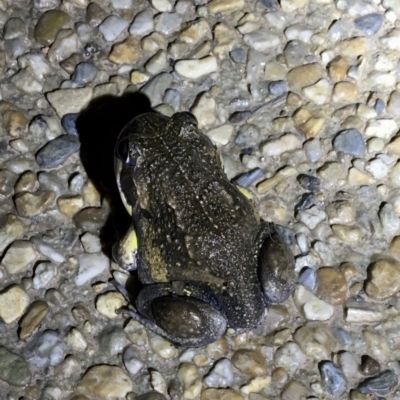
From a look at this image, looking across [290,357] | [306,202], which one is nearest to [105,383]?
[290,357]

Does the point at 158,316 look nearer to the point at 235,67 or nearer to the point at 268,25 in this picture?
the point at 235,67

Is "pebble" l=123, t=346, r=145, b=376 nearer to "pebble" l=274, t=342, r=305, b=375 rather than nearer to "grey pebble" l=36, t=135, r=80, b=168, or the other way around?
"pebble" l=274, t=342, r=305, b=375

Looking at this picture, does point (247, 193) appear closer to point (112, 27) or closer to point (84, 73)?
point (84, 73)

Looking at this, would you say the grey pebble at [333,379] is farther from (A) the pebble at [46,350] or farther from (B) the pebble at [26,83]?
(B) the pebble at [26,83]

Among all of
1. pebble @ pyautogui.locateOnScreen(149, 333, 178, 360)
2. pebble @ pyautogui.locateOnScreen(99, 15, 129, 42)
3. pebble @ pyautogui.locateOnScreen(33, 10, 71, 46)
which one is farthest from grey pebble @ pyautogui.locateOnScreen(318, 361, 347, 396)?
pebble @ pyautogui.locateOnScreen(33, 10, 71, 46)

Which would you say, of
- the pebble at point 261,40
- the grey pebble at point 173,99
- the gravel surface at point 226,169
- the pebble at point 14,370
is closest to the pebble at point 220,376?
the gravel surface at point 226,169

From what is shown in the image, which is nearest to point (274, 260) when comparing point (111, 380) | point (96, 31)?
point (111, 380)
